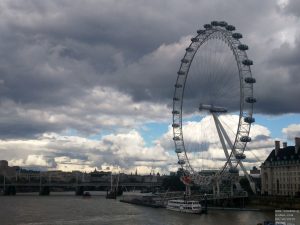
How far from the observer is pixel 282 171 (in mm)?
73375

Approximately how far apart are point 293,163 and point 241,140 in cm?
1788

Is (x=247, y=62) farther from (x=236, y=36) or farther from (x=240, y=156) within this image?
(x=240, y=156)

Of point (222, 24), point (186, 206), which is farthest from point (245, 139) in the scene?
point (222, 24)

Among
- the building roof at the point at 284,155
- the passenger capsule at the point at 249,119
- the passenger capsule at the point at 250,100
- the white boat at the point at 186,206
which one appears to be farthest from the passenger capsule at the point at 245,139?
the building roof at the point at 284,155

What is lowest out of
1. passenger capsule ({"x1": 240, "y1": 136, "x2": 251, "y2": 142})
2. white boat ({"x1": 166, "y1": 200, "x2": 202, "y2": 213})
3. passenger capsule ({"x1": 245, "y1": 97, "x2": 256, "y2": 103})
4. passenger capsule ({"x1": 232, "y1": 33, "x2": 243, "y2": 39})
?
white boat ({"x1": 166, "y1": 200, "x2": 202, "y2": 213})

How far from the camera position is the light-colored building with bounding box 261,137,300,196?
230ft

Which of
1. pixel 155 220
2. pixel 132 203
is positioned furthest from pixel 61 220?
pixel 132 203

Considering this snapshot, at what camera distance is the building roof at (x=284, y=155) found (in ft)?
233

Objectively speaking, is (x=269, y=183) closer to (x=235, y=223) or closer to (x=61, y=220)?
(x=235, y=223)

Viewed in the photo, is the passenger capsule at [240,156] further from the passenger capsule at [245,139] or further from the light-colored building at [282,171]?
the light-colored building at [282,171]

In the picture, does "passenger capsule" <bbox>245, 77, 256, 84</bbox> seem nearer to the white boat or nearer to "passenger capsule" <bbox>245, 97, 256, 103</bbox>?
"passenger capsule" <bbox>245, 97, 256, 103</bbox>

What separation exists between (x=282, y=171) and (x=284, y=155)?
8.09 feet

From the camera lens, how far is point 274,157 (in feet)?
251

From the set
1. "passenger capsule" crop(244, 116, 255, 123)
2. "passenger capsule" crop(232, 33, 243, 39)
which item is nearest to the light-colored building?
"passenger capsule" crop(244, 116, 255, 123)
